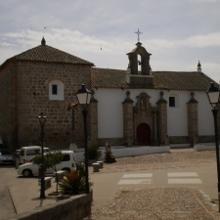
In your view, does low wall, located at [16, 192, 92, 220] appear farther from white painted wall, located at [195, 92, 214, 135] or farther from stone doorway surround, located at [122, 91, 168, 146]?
white painted wall, located at [195, 92, 214, 135]

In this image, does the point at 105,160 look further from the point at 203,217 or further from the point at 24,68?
the point at 203,217

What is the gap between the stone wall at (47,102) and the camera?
35312mm

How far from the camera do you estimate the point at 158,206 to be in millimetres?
13328

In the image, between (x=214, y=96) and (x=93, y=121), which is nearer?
(x=214, y=96)

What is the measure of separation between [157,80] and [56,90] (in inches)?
421

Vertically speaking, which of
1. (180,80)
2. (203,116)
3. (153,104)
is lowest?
(203,116)

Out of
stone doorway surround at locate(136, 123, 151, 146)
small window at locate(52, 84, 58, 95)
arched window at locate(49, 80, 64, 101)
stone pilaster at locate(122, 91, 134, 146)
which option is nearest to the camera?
arched window at locate(49, 80, 64, 101)

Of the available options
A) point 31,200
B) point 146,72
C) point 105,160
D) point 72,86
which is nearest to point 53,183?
point 31,200

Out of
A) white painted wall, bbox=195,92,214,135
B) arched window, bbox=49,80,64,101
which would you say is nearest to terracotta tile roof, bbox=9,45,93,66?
arched window, bbox=49,80,64,101

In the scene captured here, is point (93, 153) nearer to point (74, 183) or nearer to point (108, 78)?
point (108, 78)

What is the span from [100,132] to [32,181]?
1519 cm

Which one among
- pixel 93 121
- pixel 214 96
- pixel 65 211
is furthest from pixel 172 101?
Answer: pixel 65 211

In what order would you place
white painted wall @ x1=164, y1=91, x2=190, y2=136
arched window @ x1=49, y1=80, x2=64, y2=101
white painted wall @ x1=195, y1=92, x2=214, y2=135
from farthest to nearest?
white painted wall @ x1=195, y1=92, x2=214, y2=135 → white painted wall @ x1=164, y1=91, x2=190, y2=136 → arched window @ x1=49, y1=80, x2=64, y2=101

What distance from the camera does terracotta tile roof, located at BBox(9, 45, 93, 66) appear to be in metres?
35.9
